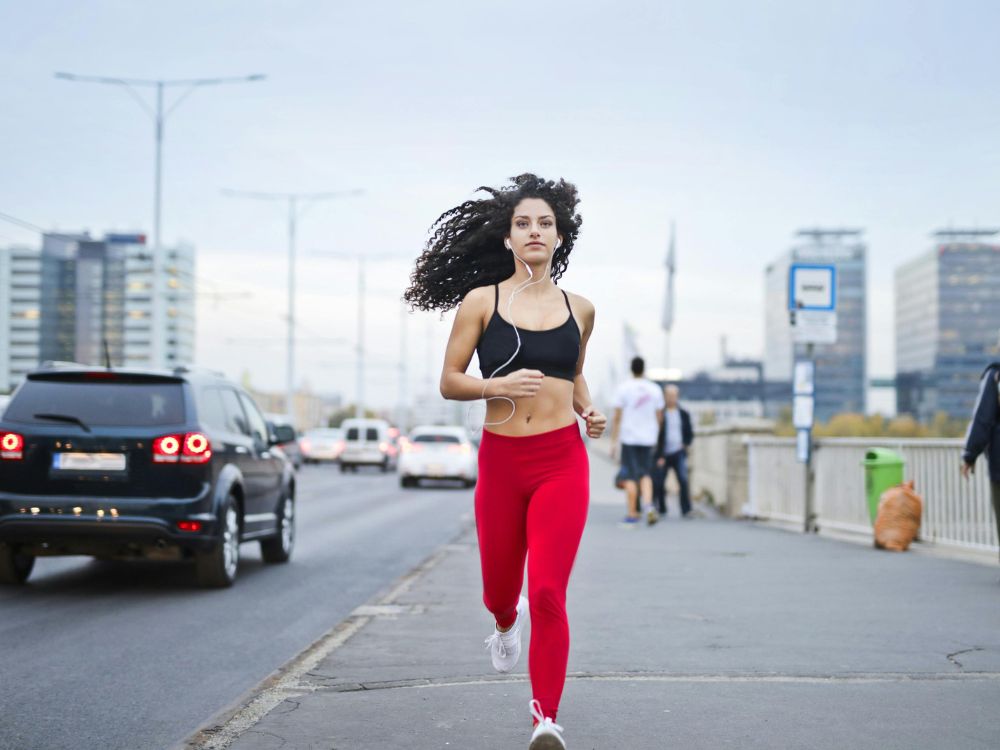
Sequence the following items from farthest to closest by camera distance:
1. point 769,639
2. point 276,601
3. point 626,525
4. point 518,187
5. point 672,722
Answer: point 626,525 < point 276,601 < point 769,639 < point 518,187 < point 672,722

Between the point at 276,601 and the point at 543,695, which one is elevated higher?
the point at 543,695

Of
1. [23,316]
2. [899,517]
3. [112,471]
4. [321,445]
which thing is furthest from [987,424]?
[23,316]

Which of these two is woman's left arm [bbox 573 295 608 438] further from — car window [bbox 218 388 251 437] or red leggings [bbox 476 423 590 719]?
car window [bbox 218 388 251 437]

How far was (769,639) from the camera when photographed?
6.85 metres

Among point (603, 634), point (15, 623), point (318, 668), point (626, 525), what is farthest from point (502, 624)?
point (626, 525)

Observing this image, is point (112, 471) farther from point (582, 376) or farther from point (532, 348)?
point (532, 348)

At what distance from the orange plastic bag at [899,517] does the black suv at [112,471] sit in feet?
20.6

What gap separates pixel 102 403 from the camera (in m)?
9.39

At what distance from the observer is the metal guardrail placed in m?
Result: 12.3

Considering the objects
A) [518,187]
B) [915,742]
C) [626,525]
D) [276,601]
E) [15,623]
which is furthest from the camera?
[626,525]

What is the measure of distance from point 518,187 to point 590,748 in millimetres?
2151

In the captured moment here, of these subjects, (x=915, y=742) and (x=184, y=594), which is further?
(x=184, y=594)

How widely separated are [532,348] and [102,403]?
5.68 metres

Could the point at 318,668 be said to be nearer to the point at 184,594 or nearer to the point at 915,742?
the point at 915,742
